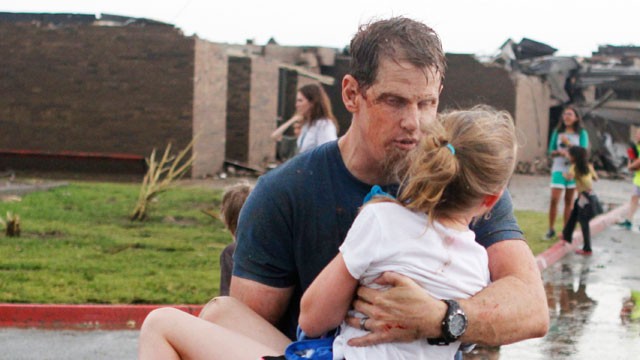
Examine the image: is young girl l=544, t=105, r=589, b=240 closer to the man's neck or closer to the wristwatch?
the man's neck

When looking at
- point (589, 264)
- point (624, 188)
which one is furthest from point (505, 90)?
point (589, 264)

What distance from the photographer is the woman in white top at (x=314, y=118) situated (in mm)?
11117

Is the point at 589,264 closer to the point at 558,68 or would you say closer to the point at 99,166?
the point at 99,166

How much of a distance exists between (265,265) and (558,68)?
109 ft

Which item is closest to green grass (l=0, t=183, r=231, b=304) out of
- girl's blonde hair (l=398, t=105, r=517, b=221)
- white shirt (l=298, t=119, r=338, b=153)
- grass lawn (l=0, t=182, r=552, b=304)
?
grass lawn (l=0, t=182, r=552, b=304)

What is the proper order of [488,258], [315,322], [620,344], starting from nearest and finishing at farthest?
[315,322], [488,258], [620,344]

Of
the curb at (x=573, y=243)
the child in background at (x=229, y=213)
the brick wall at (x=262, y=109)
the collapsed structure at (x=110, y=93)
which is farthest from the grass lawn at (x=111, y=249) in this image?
the brick wall at (x=262, y=109)

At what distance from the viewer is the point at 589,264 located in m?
13.0

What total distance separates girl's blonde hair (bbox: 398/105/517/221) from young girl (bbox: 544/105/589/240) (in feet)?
38.5

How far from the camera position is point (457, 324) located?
9.39 feet

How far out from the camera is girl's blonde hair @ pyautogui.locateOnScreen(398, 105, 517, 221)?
278 centimetres

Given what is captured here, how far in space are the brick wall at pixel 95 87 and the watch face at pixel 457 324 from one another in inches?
786

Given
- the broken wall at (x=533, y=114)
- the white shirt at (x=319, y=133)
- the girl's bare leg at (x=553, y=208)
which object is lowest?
the broken wall at (x=533, y=114)

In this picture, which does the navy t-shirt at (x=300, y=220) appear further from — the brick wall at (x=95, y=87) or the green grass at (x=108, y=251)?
the brick wall at (x=95, y=87)
